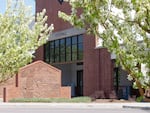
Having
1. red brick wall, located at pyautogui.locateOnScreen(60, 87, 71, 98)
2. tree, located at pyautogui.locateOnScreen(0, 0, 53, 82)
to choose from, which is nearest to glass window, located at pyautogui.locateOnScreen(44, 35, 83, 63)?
red brick wall, located at pyautogui.locateOnScreen(60, 87, 71, 98)

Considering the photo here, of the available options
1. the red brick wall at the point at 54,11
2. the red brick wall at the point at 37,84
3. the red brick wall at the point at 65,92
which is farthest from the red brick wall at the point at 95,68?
the red brick wall at the point at 37,84

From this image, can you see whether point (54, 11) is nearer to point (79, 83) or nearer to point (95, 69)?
point (79, 83)

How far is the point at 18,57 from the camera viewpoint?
6500 millimetres

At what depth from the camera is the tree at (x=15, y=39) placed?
6.41m

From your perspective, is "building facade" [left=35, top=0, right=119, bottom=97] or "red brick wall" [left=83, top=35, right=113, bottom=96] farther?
"building facade" [left=35, top=0, right=119, bottom=97]


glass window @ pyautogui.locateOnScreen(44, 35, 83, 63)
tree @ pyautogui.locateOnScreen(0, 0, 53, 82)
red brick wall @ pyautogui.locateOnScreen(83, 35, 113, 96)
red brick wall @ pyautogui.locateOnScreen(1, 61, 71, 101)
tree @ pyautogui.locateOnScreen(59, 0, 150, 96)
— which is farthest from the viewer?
glass window @ pyautogui.locateOnScreen(44, 35, 83, 63)

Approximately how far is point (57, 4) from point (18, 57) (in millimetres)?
40886

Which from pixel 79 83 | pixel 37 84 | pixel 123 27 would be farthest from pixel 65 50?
pixel 123 27

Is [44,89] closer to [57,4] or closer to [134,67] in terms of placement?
[57,4]

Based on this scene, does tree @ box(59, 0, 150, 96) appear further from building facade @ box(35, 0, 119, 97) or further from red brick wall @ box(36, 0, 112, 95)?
red brick wall @ box(36, 0, 112, 95)

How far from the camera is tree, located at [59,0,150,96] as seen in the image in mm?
4449

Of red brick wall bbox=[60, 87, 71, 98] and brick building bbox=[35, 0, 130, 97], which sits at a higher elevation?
brick building bbox=[35, 0, 130, 97]

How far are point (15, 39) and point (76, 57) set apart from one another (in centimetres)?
3732

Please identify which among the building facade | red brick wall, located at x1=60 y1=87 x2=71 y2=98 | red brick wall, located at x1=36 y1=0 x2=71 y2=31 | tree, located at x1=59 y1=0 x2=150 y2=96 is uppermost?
red brick wall, located at x1=36 y1=0 x2=71 y2=31
